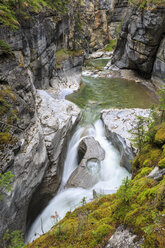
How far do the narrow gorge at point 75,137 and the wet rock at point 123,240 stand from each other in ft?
0.08

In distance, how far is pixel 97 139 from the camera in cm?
1398

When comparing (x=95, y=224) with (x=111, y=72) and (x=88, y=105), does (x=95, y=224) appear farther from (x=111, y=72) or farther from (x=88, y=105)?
(x=111, y=72)

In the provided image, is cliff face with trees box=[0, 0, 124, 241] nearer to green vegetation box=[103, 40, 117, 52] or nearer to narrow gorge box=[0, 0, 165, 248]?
narrow gorge box=[0, 0, 165, 248]

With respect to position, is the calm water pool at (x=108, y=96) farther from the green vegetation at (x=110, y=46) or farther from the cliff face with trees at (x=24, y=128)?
the green vegetation at (x=110, y=46)

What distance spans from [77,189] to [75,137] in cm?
478

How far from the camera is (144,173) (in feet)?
17.8

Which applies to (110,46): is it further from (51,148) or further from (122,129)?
(51,148)

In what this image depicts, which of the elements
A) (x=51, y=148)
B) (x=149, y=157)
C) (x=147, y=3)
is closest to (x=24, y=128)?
(x=51, y=148)

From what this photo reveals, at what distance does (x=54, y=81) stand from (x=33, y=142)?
15.6 meters

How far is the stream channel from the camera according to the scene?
9.51 m

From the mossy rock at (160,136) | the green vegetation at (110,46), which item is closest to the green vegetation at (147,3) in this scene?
the mossy rock at (160,136)

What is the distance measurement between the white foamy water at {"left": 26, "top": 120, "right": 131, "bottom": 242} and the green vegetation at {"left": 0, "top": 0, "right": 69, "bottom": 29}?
9.24 metres

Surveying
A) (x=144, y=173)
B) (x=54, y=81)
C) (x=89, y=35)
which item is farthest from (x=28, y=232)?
(x=89, y=35)

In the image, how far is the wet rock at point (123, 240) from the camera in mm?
2989
